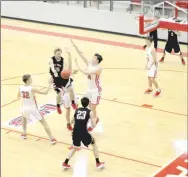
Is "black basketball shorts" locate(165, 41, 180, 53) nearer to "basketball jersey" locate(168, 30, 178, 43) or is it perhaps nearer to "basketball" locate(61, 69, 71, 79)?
"basketball jersey" locate(168, 30, 178, 43)

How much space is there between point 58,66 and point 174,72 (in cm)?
514

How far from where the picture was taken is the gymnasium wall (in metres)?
18.3

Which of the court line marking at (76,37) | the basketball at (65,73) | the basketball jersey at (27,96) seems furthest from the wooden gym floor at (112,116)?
the basketball at (65,73)

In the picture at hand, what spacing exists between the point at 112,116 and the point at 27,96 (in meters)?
2.44

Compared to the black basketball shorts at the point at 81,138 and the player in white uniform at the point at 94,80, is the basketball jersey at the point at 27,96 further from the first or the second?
the black basketball shorts at the point at 81,138

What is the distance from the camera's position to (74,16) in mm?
19438

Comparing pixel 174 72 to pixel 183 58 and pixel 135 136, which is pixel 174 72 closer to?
pixel 183 58

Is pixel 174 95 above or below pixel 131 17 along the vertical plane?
below

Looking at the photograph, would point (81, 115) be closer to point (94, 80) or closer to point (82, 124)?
point (82, 124)

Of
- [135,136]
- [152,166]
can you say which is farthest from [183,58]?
[152,166]

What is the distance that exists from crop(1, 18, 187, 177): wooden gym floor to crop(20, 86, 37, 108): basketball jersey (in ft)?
2.75

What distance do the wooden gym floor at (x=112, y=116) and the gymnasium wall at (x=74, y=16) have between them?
1.31 metres

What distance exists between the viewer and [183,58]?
48.9ft


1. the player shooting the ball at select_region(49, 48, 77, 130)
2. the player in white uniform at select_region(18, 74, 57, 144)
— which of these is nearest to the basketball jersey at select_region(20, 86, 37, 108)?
the player in white uniform at select_region(18, 74, 57, 144)
